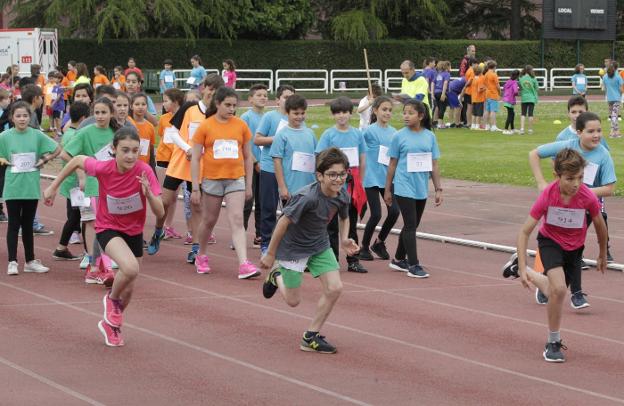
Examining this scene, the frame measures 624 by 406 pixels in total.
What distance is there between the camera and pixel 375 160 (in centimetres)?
1328

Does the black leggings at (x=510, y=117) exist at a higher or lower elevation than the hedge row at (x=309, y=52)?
lower

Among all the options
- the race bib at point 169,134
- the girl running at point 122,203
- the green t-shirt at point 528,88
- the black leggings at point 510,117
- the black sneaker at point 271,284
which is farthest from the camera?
the green t-shirt at point 528,88

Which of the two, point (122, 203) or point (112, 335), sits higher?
point (122, 203)

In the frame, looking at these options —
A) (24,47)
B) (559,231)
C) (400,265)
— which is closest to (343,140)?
(400,265)

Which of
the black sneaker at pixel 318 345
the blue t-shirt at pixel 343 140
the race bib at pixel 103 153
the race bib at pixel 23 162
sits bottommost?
the black sneaker at pixel 318 345

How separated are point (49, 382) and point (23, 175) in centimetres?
465

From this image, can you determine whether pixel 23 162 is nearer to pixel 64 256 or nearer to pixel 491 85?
pixel 64 256

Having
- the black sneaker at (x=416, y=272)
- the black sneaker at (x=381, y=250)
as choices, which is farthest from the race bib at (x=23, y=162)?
the black sneaker at (x=416, y=272)

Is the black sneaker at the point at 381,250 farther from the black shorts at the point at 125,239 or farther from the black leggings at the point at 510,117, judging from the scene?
the black leggings at the point at 510,117

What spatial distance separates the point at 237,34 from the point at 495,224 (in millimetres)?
39418

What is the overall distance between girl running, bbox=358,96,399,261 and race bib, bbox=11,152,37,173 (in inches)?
134

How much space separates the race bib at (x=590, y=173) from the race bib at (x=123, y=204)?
4.05 m

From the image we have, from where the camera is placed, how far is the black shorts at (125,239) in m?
9.30

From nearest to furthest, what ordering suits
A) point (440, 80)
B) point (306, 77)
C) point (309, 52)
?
1. point (440, 80)
2. point (306, 77)
3. point (309, 52)
